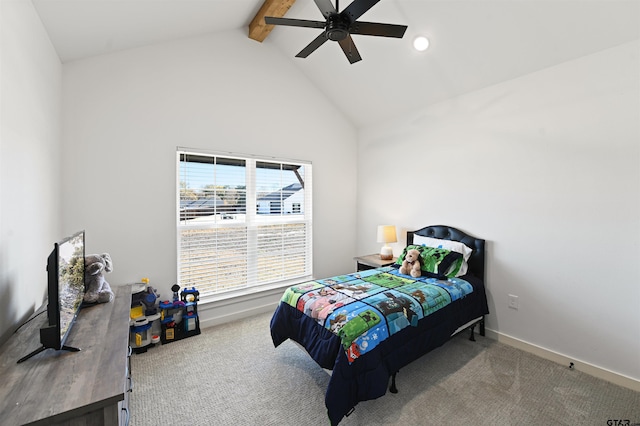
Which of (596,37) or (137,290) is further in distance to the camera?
(137,290)

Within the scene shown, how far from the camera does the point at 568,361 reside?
245 cm

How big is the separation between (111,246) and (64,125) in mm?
1124

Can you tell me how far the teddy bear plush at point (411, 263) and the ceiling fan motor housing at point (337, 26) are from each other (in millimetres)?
2165

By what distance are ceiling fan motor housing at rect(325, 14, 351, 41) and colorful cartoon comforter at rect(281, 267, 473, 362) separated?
6.48 ft

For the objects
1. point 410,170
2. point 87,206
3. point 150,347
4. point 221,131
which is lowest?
point 150,347

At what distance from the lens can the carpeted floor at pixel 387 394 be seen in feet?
6.07

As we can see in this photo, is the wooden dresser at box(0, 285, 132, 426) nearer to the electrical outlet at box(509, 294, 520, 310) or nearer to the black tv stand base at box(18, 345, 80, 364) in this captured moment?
the black tv stand base at box(18, 345, 80, 364)

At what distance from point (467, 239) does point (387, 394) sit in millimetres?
1853

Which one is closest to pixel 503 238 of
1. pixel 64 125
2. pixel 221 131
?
pixel 221 131

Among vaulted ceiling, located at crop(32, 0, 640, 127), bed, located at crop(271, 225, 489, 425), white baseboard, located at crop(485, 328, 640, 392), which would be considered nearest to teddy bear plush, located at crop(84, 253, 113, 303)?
bed, located at crop(271, 225, 489, 425)

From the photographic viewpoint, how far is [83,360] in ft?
4.02

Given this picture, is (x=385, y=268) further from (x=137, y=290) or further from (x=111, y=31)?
(x=111, y=31)

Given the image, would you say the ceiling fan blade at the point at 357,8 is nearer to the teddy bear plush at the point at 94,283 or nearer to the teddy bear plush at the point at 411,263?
the teddy bear plush at the point at 411,263

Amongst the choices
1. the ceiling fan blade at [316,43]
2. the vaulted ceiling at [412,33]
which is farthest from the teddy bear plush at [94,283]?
the ceiling fan blade at [316,43]
